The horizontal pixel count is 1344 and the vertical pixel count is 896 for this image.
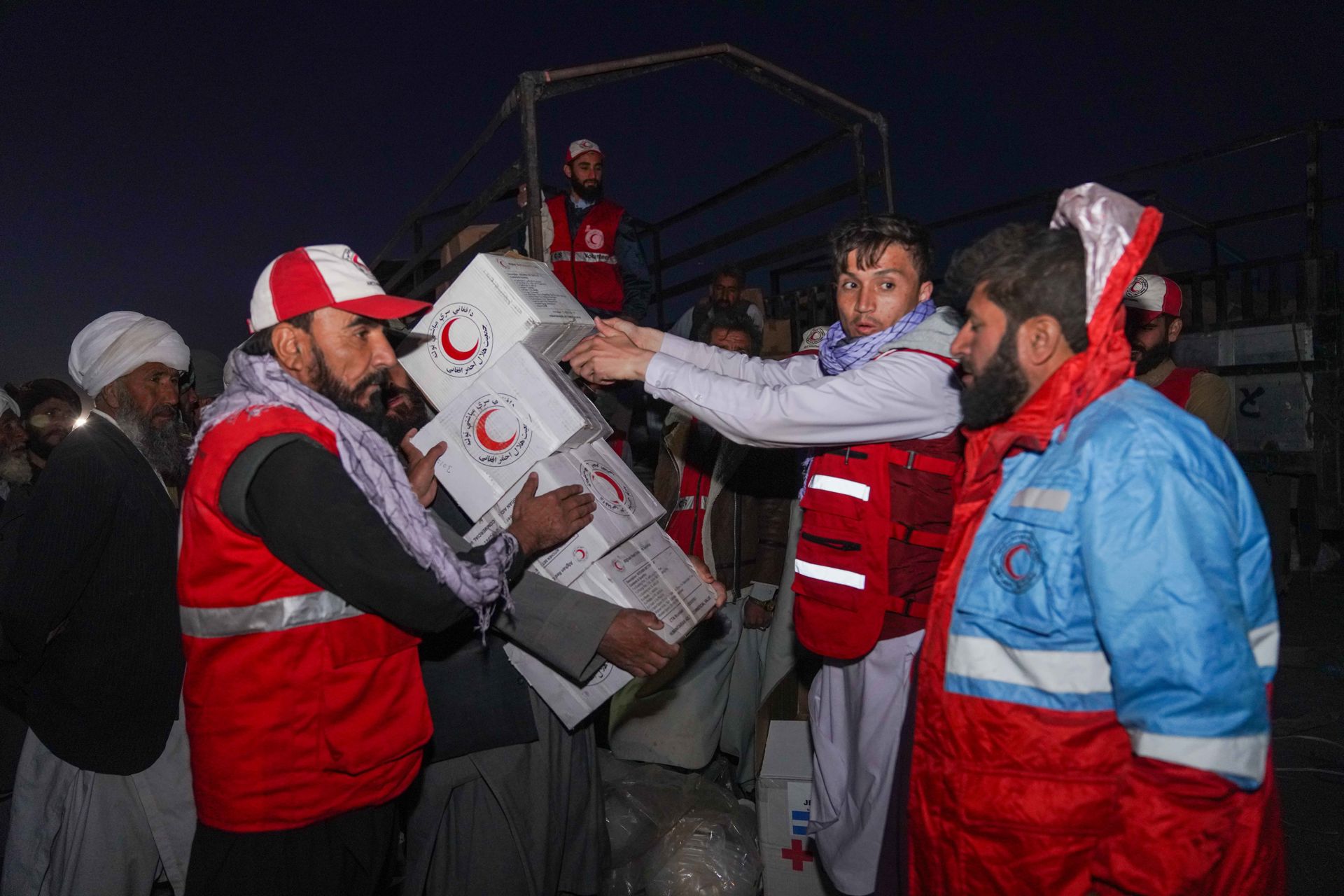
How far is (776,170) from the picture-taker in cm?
485

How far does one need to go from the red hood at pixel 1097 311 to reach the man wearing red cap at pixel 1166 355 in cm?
251

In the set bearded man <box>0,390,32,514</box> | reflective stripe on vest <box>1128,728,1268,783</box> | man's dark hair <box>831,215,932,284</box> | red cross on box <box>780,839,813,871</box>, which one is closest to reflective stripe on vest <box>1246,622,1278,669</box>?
reflective stripe on vest <box>1128,728,1268,783</box>

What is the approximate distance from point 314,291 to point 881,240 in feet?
5.38

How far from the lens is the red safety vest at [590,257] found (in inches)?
194

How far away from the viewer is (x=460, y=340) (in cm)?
255

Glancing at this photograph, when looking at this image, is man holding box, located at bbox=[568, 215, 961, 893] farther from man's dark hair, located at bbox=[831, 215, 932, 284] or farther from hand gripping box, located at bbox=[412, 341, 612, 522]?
hand gripping box, located at bbox=[412, 341, 612, 522]

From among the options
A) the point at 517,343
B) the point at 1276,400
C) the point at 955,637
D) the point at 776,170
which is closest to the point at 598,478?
the point at 517,343

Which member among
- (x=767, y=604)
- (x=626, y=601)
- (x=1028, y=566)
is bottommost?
(x=767, y=604)

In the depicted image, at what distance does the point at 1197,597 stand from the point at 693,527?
309 cm

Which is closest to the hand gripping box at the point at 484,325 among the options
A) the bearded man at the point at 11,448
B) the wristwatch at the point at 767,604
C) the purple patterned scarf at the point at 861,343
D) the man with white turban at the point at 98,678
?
the purple patterned scarf at the point at 861,343

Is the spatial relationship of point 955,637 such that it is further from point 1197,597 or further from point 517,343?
point 517,343

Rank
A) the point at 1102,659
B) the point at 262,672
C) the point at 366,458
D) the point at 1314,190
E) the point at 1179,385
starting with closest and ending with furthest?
1. the point at 1102,659
2. the point at 262,672
3. the point at 366,458
4. the point at 1179,385
5. the point at 1314,190

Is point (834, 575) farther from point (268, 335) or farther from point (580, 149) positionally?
point (580, 149)

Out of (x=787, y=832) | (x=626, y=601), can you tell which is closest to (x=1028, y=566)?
(x=626, y=601)
